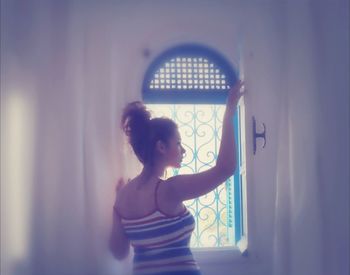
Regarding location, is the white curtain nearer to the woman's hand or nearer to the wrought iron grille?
the woman's hand

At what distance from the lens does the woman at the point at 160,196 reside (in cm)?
109

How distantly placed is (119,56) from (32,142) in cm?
46

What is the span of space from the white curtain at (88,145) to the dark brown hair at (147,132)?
173mm

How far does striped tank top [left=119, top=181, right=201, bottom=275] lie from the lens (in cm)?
109

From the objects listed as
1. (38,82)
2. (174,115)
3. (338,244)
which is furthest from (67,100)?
(338,244)

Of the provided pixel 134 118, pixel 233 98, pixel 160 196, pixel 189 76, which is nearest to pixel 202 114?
pixel 189 76

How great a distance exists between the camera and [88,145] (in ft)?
4.14

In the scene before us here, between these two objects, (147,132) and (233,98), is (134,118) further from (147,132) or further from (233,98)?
(233,98)

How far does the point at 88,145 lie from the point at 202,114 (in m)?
0.53

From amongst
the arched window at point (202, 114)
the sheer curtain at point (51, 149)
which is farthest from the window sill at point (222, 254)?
the sheer curtain at point (51, 149)

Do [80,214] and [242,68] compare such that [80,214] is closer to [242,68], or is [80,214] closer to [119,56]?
[119,56]

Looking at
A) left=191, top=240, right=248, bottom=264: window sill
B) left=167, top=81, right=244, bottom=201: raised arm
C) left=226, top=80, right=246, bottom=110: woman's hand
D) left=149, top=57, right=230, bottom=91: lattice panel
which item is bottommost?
left=191, top=240, right=248, bottom=264: window sill

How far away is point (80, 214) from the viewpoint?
122cm

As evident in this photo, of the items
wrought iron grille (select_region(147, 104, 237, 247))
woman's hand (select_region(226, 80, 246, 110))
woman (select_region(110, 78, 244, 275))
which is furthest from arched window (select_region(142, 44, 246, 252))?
woman (select_region(110, 78, 244, 275))
